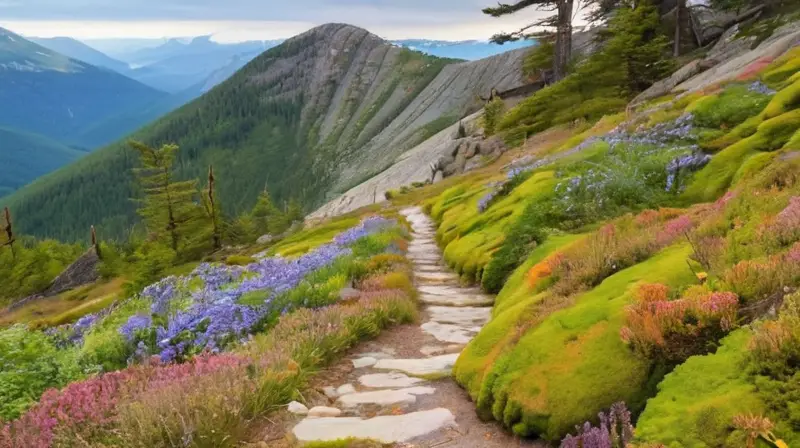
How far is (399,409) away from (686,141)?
13003mm

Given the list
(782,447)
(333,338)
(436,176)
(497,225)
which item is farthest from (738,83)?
(436,176)

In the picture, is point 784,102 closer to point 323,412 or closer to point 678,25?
point 323,412

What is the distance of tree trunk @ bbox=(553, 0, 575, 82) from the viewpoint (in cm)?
4675

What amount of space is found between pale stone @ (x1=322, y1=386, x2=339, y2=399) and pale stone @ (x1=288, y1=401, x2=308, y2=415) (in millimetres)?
570

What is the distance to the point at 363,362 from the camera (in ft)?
25.2

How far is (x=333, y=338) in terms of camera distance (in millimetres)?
7730

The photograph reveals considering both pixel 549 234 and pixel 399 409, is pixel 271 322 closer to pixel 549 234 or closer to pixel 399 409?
pixel 399 409

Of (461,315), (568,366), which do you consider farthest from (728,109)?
(568,366)

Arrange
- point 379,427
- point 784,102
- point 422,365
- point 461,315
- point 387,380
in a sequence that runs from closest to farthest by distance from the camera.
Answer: point 379,427 → point 387,380 → point 422,365 → point 461,315 → point 784,102

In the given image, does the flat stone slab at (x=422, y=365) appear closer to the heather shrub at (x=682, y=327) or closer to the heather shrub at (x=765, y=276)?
the heather shrub at (x=682, y=327)

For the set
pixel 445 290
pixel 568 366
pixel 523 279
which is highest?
pixel 568 366

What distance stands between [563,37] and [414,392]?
50617mm

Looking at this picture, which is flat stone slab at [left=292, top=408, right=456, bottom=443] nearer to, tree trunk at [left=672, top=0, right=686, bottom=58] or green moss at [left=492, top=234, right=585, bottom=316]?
green moss at [left=492, top=234, right=585, bottom=316]

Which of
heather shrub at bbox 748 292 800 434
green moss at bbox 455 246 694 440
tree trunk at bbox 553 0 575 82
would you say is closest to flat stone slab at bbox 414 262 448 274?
green moss at bbox 455 246 694 440
